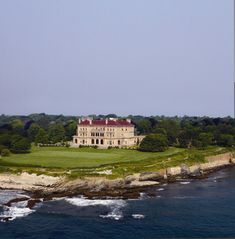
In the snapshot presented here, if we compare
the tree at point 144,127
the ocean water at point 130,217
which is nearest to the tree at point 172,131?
the tree at point 144,127

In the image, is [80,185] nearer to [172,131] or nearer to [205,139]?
[205,139]

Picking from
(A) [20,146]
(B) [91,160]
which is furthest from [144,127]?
(B) [91,160]

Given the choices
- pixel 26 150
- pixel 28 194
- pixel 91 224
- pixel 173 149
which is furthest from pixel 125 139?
pixel 91 224

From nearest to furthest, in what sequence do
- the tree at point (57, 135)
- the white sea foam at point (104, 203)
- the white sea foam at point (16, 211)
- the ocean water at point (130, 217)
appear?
1. the ocean water at point (130, 217)
2. the white sea foam at point (16, 211)
3. the white sea foam at point (104, 203)
4. the tree at point (57, 135)

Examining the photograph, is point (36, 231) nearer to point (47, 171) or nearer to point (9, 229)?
point (9, 229)

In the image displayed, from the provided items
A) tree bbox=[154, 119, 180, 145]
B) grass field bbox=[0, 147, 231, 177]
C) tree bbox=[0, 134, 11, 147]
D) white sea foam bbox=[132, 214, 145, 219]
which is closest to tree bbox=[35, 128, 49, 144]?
grass field bbox=[0, 147, 231, 177]

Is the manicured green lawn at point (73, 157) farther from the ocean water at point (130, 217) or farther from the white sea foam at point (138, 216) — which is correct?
the white sea foam at point (138, 216)

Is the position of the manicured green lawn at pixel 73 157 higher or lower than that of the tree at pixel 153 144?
lower
